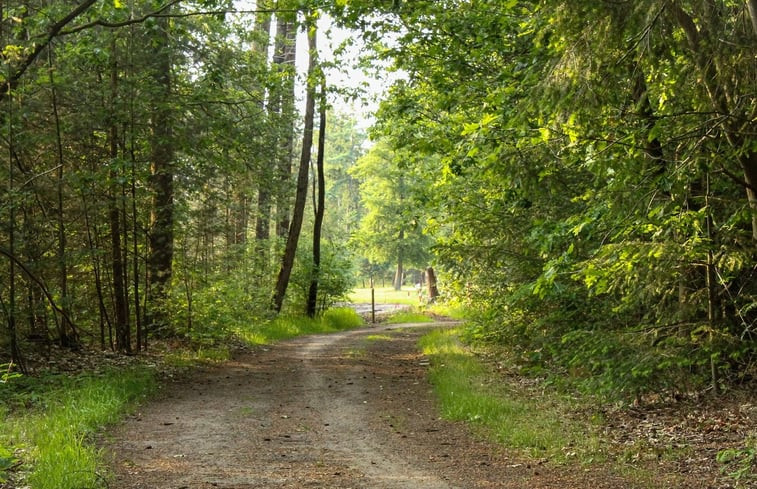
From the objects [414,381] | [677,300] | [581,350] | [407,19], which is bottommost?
[414,381]

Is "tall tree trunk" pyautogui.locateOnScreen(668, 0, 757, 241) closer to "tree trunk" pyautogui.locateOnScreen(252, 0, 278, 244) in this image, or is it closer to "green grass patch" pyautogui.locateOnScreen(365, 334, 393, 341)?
"tree trunk" pyautogui.locateOnScreen(252, 0, 278, 244)

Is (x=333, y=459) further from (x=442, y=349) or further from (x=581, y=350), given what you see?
(x=442, y=349)

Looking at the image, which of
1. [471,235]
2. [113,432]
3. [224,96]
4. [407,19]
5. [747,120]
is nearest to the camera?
[747,120]

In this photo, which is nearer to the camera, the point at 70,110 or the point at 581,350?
Result: the point at 581,350

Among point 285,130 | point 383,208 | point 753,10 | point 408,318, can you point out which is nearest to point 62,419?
point 753,10

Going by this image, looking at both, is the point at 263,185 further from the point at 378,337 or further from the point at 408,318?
the point at 408,318

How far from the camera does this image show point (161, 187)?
12.2 metres

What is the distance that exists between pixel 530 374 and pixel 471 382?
4.75 feet

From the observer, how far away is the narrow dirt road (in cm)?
554

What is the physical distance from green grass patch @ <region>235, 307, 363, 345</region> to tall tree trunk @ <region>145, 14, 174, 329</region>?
3.51 m

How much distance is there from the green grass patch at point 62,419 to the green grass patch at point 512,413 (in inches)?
165

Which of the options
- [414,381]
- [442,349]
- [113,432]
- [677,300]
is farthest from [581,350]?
[442,349]

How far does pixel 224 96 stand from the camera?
474 inches

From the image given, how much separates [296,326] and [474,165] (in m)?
12.0
